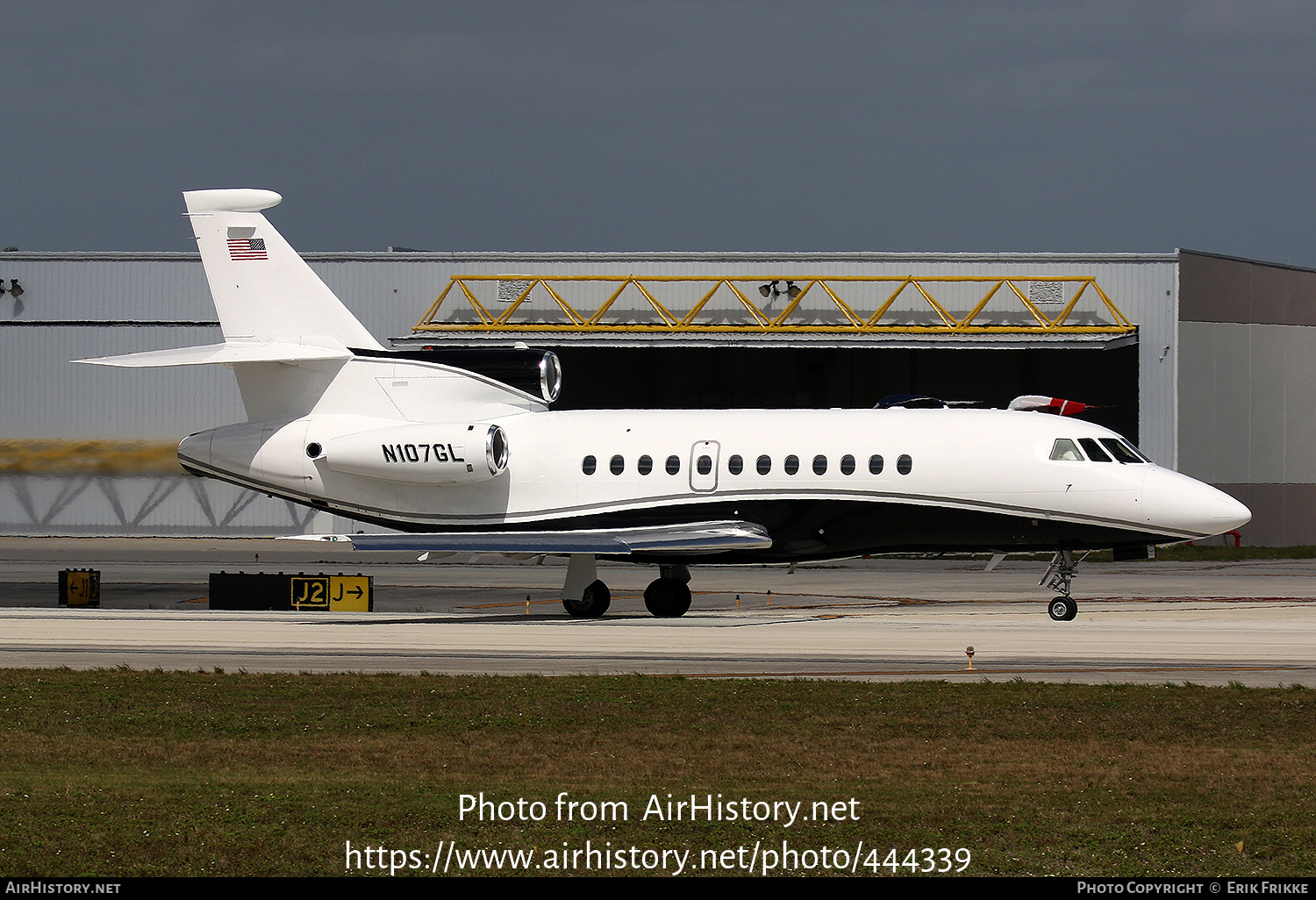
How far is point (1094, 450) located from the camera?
28250 millimetres

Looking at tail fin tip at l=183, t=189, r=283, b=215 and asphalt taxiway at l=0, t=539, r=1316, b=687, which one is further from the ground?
tail fin tip at l=183, t=189, r=283, b=215

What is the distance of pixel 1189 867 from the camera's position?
982cm

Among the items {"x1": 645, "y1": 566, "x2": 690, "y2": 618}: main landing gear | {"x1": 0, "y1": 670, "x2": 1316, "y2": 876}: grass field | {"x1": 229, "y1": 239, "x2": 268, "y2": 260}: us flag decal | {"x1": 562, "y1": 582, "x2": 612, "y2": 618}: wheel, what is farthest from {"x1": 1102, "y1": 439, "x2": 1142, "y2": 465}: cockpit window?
{"x1": 229, "y1": 239, "x2": 268, "y2": 260}: us flag decal

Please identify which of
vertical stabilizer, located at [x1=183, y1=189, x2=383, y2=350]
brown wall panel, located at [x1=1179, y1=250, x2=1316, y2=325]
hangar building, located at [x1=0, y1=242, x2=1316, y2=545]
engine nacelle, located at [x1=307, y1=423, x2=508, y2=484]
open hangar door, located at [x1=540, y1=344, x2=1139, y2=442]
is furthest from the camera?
open hangar door, located at [x1=540, y1=344, x2=1139, y2=442]

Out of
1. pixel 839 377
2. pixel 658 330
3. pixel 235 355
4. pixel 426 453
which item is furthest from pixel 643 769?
pixel 839 377

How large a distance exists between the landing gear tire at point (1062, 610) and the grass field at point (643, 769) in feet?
30.2

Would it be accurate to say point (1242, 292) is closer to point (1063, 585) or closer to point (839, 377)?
point (839, 377)

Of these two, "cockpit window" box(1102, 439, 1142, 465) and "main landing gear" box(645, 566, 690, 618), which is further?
"main landing gear" box(645, 566, 690, 618)

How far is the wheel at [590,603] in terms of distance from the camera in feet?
97.5

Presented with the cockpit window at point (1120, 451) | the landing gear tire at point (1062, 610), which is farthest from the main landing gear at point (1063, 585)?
the cockpit window at point (1120, 451)

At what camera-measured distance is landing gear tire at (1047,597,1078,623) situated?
27531mm

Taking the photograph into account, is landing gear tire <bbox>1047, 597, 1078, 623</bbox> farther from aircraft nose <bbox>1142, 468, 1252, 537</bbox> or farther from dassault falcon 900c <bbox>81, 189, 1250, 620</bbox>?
aircraft nose <bbox>1142, 468, 1252, 537</bbox>

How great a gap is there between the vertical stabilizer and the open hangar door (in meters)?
30.4
